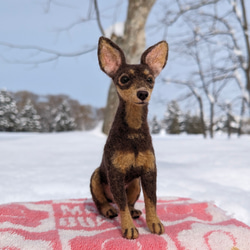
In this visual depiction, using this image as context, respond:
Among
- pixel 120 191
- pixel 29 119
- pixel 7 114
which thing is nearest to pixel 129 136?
pixel 120 191

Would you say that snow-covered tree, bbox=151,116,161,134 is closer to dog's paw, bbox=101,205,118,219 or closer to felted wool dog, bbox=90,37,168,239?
dog's paw, bbox=101,205,118,219

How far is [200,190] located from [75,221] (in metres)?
0.98

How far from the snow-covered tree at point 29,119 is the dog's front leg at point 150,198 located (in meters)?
15.9

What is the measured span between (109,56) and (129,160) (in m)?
0.43

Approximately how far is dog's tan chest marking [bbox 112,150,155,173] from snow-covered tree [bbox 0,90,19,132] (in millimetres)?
15108

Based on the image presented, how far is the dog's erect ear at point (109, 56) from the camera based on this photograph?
941 millimetres

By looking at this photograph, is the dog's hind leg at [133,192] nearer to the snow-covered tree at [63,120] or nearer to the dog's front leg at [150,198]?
the dog's front leg at [150,198]

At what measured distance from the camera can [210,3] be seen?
5.94 metres

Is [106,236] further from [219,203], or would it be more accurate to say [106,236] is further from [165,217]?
[219,203]

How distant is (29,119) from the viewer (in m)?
15.8

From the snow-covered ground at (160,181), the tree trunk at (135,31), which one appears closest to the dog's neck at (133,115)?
the snow-covered ground at (160,181)

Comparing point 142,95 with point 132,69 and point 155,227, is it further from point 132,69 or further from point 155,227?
point 155,227

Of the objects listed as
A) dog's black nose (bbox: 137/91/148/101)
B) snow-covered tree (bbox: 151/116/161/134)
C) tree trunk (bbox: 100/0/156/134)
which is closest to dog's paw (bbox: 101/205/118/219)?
dog's black nose (bbox: 137/91/148/101)

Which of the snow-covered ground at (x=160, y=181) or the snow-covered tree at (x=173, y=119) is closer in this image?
the snow-covered ground at (x=160, y=181)
